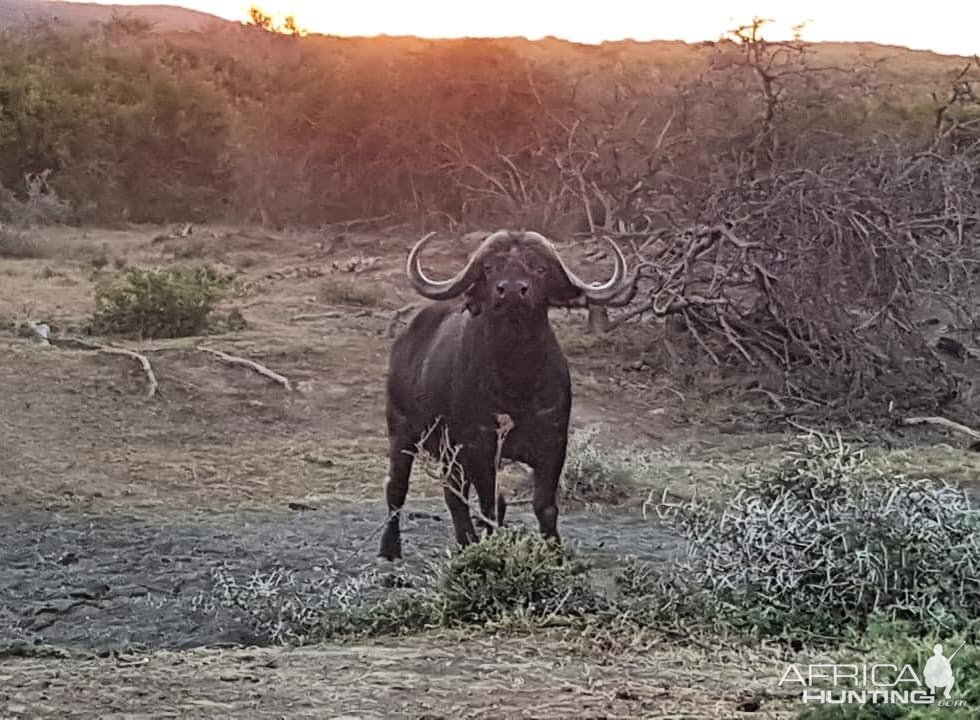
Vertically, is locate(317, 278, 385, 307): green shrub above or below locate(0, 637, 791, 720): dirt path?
below

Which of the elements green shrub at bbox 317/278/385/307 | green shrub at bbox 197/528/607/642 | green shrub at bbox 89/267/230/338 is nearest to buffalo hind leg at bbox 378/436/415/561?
green shrub at bbox 197/528/607/642

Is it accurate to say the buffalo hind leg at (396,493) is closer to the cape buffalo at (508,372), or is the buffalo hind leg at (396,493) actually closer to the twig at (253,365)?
the cape buffalo at (508,372)

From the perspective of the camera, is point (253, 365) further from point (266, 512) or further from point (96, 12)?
point (96, 12)

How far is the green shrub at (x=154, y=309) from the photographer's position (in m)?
15.4

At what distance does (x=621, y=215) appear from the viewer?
51.8ft

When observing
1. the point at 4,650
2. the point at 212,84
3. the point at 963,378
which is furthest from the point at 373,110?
the point at 4,650

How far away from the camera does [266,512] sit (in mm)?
10195

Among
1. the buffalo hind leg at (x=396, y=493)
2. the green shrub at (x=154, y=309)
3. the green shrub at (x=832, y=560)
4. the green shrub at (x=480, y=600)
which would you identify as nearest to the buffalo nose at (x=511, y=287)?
the green shrub at (x=480, y=600)

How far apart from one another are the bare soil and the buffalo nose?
1.85 metres

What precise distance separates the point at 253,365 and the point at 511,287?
267 inches

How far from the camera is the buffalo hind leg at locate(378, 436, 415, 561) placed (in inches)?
346

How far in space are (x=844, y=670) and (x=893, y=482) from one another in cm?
186

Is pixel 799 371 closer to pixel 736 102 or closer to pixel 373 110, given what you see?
pixel 736 102

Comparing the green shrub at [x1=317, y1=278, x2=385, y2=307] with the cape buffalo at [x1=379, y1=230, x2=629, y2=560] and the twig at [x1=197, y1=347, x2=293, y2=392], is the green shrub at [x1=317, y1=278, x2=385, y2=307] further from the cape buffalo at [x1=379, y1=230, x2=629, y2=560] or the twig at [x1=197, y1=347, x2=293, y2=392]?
the cape buffalo at [x1=379, y1=230, x2=629, y2=560]
